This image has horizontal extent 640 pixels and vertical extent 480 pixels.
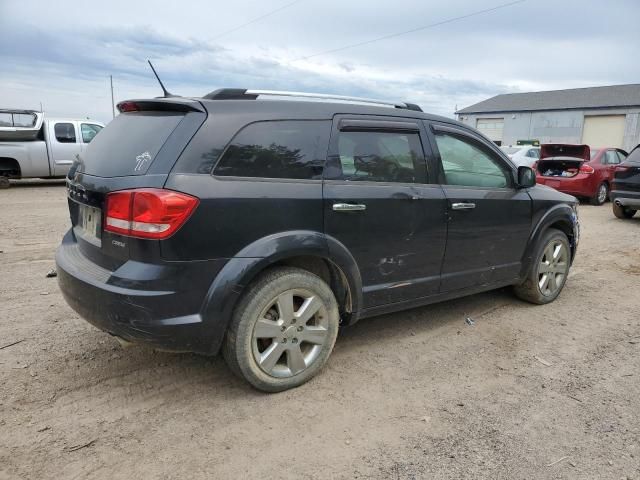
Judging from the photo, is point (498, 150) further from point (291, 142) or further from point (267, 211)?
point (267, 211)

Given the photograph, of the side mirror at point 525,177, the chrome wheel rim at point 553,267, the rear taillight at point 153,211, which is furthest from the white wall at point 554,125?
the rear taillight at point 153,211

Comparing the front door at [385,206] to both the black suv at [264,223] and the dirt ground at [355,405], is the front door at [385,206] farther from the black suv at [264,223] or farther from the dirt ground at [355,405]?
the dirt ground at [355,405]

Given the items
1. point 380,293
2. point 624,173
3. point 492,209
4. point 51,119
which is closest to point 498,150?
point 492,209

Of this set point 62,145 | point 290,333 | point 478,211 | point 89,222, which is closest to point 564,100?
point 62,145

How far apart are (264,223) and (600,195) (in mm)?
12857

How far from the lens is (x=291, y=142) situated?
305cm

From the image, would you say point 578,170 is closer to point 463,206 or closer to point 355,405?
point 463,206

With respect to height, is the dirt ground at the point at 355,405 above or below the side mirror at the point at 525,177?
below

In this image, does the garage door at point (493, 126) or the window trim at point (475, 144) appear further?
the garage door at point (493, 126)

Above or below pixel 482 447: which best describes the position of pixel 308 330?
above

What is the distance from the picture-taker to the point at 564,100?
1571 inches

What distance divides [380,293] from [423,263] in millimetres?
446

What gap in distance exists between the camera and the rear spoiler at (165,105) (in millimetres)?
2818

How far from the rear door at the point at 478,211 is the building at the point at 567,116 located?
101 feet
